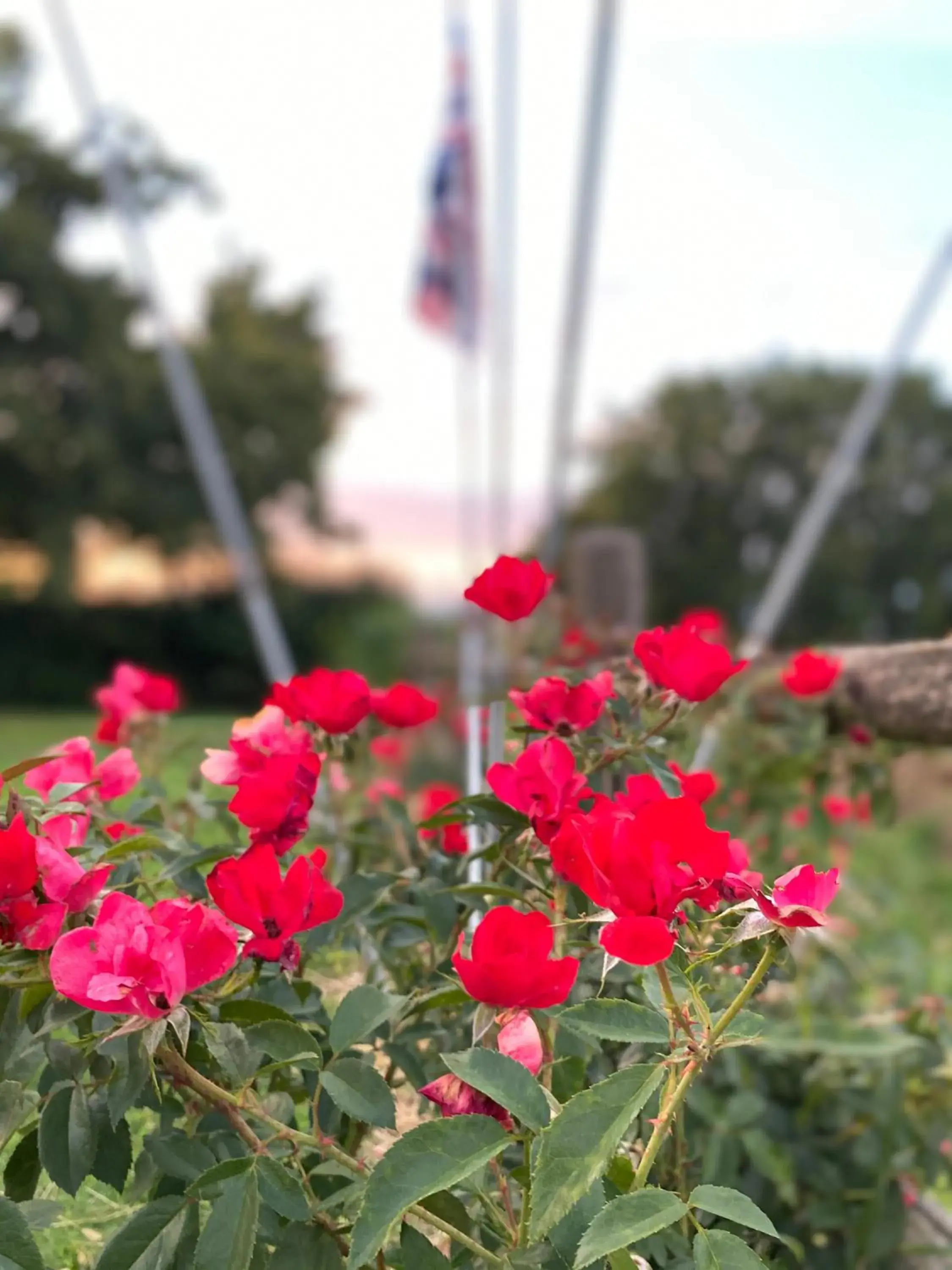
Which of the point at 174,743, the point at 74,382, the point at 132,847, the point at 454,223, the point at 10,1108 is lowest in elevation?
the point at 10,1108

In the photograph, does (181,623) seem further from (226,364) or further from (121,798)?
(121,798)

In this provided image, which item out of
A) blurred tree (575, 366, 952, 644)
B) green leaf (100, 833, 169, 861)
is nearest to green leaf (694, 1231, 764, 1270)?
green leaf (100, 833, 169, 861)

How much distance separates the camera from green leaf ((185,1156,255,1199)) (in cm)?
73

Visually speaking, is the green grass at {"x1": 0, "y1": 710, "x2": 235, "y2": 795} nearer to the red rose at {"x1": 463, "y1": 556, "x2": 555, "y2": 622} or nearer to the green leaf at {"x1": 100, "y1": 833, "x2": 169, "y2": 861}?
the green leaf at {"x1": 100, "y1": 833, "x2": 169, "y2": 861}

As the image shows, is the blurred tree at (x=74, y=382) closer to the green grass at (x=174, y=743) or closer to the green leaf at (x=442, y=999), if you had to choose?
the green grass at (x=174, y=743)

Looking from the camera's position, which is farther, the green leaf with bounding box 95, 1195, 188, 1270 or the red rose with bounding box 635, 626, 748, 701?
the red rose with bounding box 635, 626, 748, 701

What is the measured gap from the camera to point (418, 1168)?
696 mm

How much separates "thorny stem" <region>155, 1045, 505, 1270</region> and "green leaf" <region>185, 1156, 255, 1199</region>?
3cm

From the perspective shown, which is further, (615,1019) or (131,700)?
(131,700)

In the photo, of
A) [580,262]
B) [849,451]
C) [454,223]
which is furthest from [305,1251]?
[454,223]

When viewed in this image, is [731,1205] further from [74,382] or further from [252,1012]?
[74,382]

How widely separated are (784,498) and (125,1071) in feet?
64.2

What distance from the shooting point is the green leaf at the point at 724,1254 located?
695mm

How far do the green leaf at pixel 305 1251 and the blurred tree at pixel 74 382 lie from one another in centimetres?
1616
